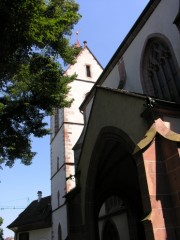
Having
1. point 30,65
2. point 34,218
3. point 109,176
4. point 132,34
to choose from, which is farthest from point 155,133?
point 34,218

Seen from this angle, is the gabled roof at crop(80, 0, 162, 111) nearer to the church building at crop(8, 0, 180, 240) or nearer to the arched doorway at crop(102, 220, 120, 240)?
the church building at crop(8, 0, 180, 240)

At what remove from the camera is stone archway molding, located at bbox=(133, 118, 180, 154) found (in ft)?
20.5

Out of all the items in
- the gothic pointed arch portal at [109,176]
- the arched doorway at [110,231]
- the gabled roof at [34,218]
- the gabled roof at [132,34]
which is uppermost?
the gabled roof at [132,34]

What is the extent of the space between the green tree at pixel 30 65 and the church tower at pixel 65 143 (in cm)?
1026

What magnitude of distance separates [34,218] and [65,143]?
8451 mm

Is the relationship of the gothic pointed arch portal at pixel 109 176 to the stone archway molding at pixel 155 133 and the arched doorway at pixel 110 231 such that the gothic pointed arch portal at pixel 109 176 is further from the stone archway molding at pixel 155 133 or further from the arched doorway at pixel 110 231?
the arched doorway at pixel 110 231

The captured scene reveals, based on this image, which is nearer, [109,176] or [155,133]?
[155,133]

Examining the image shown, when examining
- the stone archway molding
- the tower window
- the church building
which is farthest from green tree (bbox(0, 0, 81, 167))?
the tower window

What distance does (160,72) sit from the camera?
12.0 metres

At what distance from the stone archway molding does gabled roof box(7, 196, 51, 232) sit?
21.8 m

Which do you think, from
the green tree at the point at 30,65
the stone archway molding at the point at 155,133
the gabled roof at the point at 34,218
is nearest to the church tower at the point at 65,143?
the gabled roof at the point at 34,218

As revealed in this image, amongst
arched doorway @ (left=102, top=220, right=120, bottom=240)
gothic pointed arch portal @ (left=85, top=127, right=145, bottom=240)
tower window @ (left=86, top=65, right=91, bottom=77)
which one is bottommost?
arched doorway @ (left=102, top=220, right=120, bottom=240)

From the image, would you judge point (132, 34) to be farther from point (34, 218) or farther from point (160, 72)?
point (34, 218)

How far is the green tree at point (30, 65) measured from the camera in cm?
859
